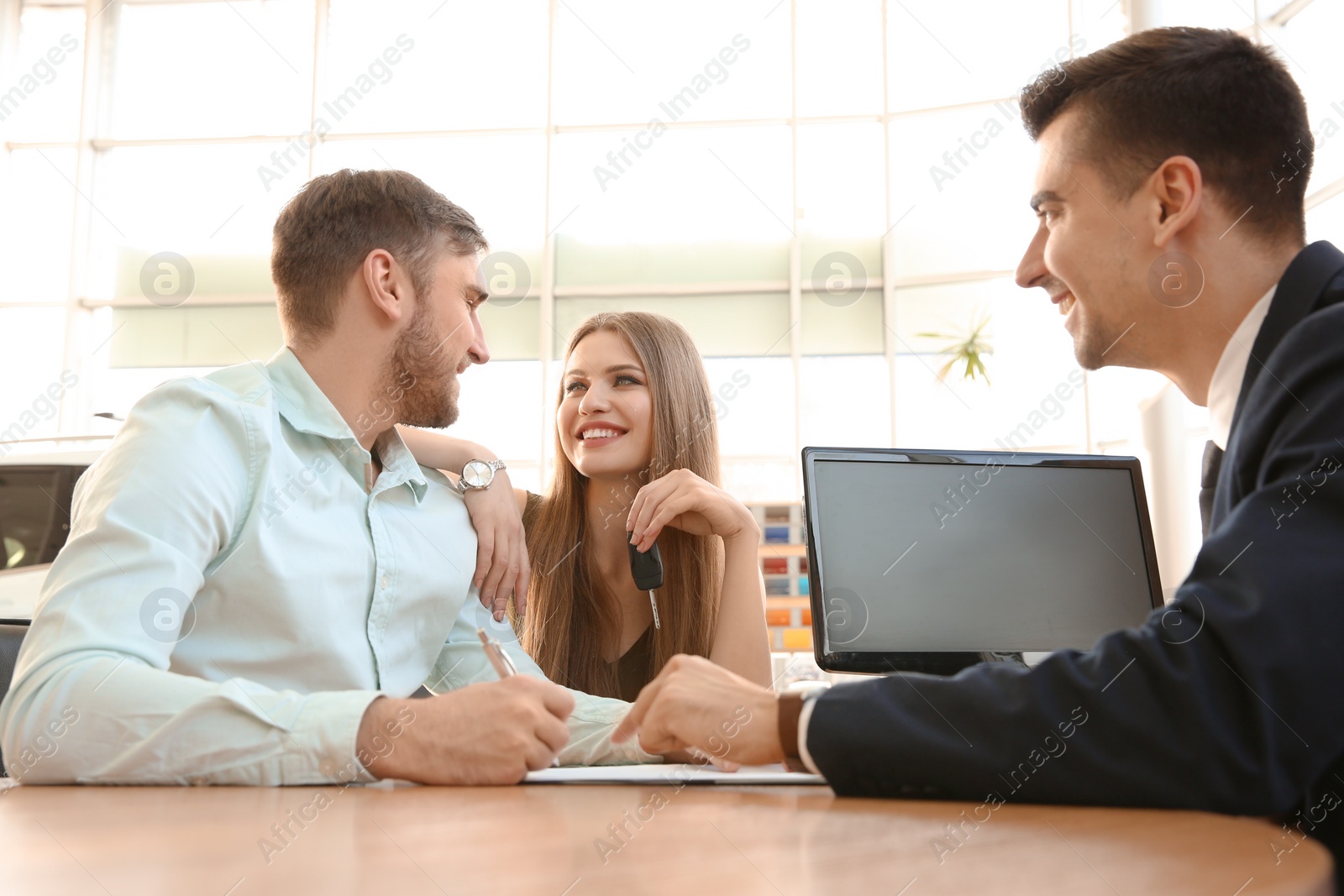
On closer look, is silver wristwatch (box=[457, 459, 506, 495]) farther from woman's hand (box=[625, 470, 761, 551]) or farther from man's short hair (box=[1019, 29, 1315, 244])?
man's short hair (box=[1019, 29, 1315, 244])

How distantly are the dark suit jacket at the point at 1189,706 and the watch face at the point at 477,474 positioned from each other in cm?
114

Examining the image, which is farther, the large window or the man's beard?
the large window

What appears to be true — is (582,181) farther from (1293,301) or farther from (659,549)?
(1293,301)

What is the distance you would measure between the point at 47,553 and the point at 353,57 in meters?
6.21

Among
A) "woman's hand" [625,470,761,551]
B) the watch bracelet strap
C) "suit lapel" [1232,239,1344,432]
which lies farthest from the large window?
the watch bracelet strap

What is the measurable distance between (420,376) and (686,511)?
613 mm

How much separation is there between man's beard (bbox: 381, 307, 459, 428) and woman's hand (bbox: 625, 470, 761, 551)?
420 millimetres

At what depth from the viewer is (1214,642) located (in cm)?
82

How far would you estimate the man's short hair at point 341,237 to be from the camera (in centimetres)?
175

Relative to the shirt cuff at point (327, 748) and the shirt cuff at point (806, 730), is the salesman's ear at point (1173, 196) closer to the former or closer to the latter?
the shirt cuff at point (806, 730)

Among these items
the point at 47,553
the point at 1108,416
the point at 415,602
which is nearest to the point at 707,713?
the point at 415,602

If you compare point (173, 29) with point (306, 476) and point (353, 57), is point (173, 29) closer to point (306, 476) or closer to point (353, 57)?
point (353, 57)

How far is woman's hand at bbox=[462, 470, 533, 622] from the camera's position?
1.79m

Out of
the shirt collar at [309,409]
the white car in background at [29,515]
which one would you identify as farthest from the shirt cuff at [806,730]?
the white car in background at [29,515]
